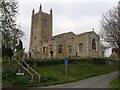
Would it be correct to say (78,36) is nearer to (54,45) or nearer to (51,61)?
(54,45)

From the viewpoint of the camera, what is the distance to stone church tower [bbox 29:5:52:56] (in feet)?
275

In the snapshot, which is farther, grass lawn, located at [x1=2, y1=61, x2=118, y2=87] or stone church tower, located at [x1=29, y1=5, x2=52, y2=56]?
stone church tower, located at [x1=29, y1=5, x2=52, y2=56]

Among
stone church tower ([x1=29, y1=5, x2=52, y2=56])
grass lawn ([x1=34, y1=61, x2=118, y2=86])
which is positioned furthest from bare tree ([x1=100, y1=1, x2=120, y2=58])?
stone church tower ([x1=29, y1=5, x2=52, y2=56])

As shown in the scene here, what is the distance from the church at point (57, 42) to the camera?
64625mm

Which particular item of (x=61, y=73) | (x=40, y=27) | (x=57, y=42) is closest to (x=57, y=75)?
(x=61, y=73)

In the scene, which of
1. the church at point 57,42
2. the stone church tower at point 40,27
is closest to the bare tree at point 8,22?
the church at point 57,42

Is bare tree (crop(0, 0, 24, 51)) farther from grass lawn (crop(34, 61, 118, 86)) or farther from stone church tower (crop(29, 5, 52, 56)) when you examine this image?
stone church tower (crop(29, 5, 52, 56))

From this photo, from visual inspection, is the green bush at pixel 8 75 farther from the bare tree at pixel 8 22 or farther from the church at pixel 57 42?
the church at pixel 57 42

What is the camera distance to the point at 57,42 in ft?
232

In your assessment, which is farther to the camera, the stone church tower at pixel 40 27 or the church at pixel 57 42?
the stone church tower at pixel 40 27

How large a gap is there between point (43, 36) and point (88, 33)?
23662mm

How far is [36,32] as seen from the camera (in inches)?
3376

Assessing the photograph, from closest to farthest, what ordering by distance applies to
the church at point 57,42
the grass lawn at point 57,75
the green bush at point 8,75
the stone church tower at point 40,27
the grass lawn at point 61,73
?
the grass lawn at point 57,75 → the green bush at point 8,75 → the grass lawn at point 61,73 → the church at point 57,42 → the stone church tower at point 40,27

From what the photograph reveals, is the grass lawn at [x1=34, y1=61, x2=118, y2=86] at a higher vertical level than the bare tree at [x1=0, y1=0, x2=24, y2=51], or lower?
lower
